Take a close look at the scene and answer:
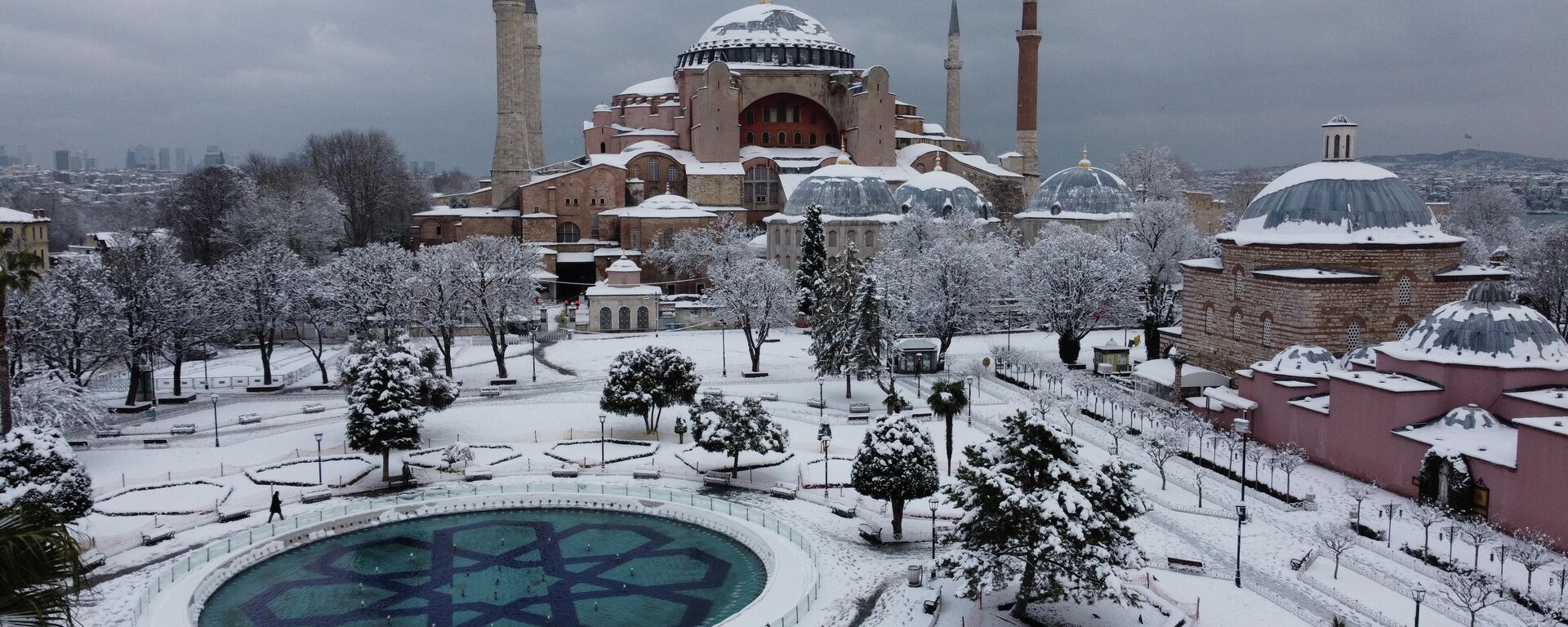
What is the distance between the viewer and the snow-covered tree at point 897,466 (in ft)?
59.8

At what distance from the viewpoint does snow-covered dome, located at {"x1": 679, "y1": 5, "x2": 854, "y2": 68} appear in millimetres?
59375

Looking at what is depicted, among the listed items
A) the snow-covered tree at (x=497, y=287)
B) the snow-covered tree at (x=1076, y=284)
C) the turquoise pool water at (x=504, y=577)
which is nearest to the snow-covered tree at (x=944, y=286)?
the snow-covered tree at (x=1076, y=284)

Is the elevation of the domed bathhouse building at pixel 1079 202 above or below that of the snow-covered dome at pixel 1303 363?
above

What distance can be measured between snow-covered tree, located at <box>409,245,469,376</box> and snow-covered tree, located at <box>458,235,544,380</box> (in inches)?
8.9

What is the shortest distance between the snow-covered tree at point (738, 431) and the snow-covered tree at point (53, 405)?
13.8 metres

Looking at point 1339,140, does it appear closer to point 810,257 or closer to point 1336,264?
point 1336,264

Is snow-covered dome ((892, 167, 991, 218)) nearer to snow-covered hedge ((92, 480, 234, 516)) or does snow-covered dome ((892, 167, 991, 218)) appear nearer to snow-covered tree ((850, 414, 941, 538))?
snow-covered tree ((850, 414, 941, 538))


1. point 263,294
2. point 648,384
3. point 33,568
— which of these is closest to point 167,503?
point 648,384

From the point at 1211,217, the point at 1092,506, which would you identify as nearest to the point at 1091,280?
the point at 1092,506

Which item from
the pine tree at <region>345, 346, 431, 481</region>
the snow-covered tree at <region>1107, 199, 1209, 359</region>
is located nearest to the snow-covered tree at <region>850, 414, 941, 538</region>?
the pine tree at <region>345, 346, 431, 481</region>

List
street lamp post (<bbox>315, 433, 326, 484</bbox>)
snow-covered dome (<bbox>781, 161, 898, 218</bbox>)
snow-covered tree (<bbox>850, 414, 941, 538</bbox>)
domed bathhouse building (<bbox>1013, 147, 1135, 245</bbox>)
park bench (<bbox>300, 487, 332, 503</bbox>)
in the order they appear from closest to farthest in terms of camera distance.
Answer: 1. snow-covered tree (<bbox>850, 414, 941, 538</bbox>)
2. park bench (<bbox>300, 487, 332, 503</bbox>)
3. street lamp post (<bbox>315, 433, 326, 484</bbox>)
4. snow-covered dome (<bbox>781, 161, 898, 218</bbox>)
5. domed bathhouse building (<bbox>1013, 147, 1135, 245</bbox>)

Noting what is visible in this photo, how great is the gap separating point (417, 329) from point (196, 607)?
23.8 metres

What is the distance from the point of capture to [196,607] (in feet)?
53.2

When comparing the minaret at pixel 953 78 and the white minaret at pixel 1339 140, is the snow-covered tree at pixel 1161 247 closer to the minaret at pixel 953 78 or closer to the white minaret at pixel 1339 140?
the white minaret at pixel 1339 140
